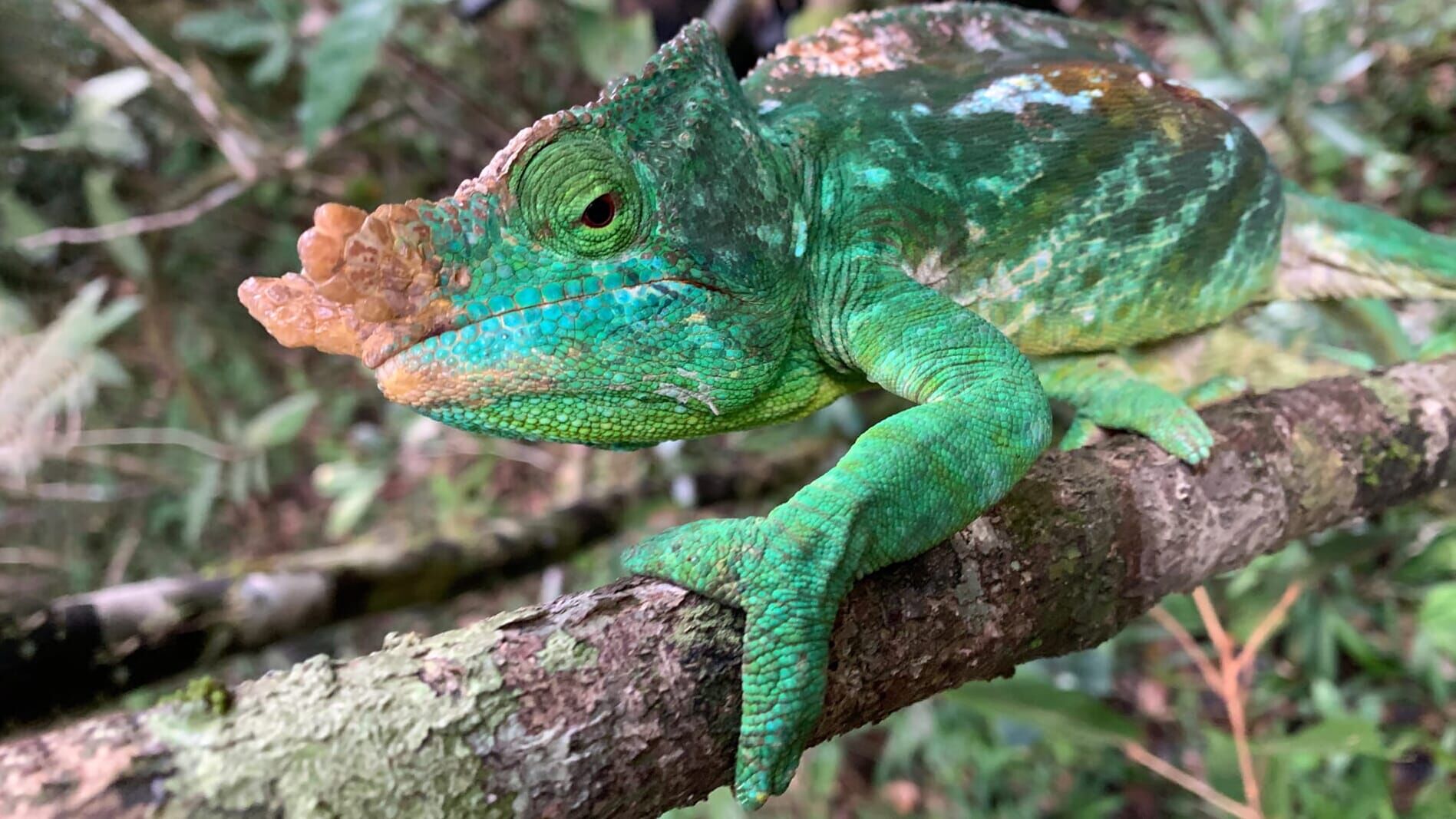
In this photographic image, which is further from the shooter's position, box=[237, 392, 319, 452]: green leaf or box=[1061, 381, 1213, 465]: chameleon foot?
box=[237, 392, 319, 452]: green leaf

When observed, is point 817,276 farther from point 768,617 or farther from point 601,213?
point 768,617

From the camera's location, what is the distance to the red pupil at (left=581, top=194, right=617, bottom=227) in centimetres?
101

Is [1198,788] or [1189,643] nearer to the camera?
[1198,788]

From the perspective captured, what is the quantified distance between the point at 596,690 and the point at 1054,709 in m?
1.36

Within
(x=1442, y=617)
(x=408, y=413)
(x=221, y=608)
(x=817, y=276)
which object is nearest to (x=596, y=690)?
(x=817, y=276)

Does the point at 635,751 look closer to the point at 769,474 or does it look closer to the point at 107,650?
the point at 107,650

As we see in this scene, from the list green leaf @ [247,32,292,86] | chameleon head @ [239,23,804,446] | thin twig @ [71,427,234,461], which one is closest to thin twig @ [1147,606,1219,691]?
chameleon head @ [239,23,804,446]

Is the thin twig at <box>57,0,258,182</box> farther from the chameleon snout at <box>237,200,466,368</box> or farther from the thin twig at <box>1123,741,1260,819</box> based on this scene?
the thin twig at <box>1123,741,1260,819</box>

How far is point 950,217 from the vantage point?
1305mm

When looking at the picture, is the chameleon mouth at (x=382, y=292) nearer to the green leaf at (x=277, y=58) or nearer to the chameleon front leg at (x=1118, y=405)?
the chameleon front leg at (x=1118, y=405)

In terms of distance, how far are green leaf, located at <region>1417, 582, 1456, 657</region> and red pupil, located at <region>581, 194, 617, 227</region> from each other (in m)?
1.96

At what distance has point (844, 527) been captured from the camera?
0.82 m

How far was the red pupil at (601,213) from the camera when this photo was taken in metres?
1.01

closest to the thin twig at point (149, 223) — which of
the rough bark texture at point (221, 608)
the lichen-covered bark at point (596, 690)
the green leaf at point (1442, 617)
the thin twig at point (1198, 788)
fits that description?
the rough bark texture at point (221, 608)
